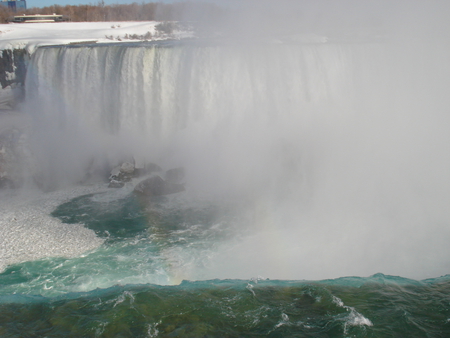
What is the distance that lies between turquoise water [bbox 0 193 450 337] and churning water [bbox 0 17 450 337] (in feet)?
0.08

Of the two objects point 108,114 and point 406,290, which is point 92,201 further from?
point 406,290

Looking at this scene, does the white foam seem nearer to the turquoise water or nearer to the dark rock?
the turquoise water

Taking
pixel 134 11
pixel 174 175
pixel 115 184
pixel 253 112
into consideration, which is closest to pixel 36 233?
pixel 115 184

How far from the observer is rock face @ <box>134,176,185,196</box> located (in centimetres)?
1077

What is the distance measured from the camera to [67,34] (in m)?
18.8

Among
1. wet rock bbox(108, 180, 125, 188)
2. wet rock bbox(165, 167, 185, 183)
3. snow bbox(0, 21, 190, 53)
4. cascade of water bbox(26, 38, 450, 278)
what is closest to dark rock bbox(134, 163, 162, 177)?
cascade of water bbox(26, 38, 450, 278)

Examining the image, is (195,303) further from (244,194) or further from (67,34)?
(67,34)

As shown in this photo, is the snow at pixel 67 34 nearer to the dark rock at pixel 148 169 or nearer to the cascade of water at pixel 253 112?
the cascade of water at pixel 253 112

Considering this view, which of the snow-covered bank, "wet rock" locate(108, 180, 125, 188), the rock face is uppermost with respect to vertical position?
the snow-covered bank

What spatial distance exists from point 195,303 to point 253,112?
8313 mm

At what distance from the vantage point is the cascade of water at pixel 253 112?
11.2 m

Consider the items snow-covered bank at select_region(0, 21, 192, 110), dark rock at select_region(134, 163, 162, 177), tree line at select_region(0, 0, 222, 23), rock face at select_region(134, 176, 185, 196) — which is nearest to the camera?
rock face at select_region(134, 176, 185, 196)

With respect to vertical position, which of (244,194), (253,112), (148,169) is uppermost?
(253,112)

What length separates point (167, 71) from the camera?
40.5 ft
